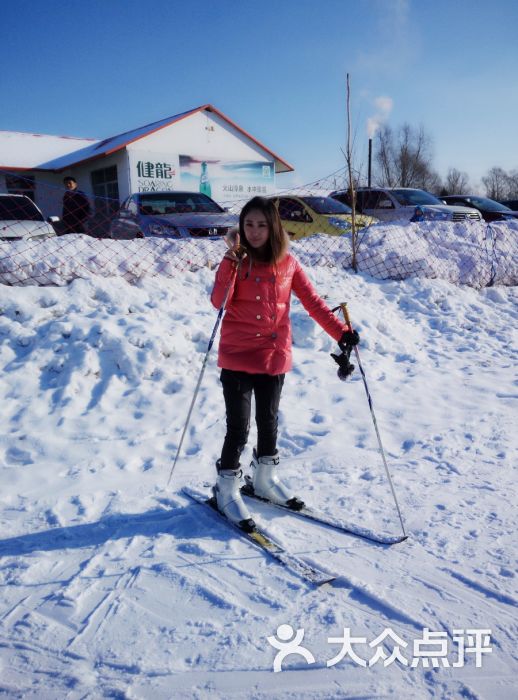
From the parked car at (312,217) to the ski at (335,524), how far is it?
7414 millimetres

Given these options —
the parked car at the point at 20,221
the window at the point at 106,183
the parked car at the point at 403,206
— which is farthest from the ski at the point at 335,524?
the window at the point at 106,183

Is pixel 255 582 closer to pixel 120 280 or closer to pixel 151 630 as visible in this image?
pixel 151 630

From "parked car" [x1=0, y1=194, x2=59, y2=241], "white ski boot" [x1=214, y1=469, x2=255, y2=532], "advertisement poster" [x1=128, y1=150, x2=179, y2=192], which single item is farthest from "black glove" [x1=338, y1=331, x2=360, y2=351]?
"advertisement poster" [x1=128, y1=150, x2=179, y2=192]

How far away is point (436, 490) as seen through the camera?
3414mm

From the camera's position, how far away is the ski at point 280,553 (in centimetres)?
255

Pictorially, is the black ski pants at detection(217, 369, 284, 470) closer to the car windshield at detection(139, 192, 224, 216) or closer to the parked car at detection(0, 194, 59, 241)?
the parked car at detection(0, 194, 59, 241)

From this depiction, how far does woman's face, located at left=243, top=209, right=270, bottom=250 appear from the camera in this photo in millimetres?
2893

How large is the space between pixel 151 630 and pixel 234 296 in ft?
5.63

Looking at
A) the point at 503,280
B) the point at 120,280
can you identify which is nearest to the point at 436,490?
the point at 120,280

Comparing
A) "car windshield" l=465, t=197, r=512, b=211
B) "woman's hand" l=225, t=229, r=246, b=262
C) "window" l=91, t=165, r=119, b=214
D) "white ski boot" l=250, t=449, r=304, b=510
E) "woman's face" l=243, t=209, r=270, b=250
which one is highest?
"window" l=91, t=165, r=119, b=214

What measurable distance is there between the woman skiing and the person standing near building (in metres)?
7.45

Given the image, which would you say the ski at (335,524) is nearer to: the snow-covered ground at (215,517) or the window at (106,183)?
the snow-covered ground at (215,517)

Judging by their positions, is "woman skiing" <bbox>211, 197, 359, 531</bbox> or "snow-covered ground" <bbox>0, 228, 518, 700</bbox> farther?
"woman skiing" <bbox>211, 197, 359, 531</bbox>

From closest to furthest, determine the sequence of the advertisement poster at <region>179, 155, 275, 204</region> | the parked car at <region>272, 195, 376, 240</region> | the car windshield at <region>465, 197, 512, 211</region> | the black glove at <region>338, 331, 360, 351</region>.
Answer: the black glove at <region>338, 331, 360, 351</region> < the parked car at <region>272, 195, 376, 240</region> < the car windshield at <region>465, 197, 512, 211</region> < the advertisement poster at <region>179, 155, 275, 204</region>
